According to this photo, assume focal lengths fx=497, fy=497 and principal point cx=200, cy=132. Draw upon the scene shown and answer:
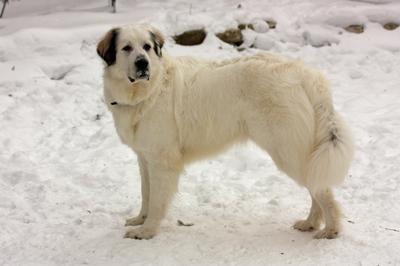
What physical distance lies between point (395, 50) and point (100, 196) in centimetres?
602

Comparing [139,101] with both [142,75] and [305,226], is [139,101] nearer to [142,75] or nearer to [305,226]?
[142,75]

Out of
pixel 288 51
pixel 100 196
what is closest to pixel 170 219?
pixel 100 196

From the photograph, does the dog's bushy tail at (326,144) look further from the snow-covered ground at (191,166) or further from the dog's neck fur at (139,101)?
the dog's neck fur at (139,101)

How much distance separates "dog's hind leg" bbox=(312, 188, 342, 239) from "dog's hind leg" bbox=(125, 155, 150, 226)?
149 cm

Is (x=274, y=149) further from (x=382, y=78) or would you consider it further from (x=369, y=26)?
(x=369, y=26)

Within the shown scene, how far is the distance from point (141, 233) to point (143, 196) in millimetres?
430

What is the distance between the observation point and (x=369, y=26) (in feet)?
30.4

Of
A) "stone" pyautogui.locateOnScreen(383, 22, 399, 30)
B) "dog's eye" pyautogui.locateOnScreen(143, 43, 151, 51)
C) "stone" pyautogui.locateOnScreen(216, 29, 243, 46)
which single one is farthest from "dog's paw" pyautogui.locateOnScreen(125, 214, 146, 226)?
"stone" pyautogui.locateOnScreen(383, 22, 399, 30)

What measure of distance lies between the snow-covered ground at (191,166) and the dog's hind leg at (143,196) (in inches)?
5.2

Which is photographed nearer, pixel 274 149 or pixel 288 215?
pixel 274 149

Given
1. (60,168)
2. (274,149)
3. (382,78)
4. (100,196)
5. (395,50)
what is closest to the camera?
(274,149)

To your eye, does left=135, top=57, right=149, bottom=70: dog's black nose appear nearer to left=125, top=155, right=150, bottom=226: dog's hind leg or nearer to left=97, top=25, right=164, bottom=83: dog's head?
left=97, top=25, right=164, bottom=83: dog's head

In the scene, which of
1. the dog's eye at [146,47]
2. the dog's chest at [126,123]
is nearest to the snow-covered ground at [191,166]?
the dog's chest at [126,123]

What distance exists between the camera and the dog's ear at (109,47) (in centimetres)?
409
